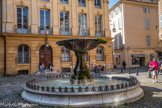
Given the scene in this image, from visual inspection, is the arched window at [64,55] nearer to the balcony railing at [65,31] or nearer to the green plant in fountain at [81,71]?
the balcony railing at [65,31]

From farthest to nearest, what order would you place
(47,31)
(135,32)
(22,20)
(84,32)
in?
1. (135,32)
2. (84,32)
3. (47,31)
4. (22,20)

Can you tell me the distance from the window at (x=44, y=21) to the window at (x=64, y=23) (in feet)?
6.00

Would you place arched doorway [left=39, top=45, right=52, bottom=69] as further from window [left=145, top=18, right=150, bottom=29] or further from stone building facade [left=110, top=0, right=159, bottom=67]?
window [left=145, top=18, right=150, bottom=29]

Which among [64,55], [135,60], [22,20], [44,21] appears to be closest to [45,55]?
[64,55]

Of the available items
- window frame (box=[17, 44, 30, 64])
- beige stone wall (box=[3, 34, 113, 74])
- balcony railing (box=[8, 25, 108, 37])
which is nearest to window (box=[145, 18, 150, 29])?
balcony railing (box=[8, 25, 108, 37])

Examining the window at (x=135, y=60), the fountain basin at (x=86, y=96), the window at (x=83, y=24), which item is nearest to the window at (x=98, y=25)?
the window at (x=83, y=24)

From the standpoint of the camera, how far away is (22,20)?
2016 cm

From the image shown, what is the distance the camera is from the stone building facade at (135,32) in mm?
28672

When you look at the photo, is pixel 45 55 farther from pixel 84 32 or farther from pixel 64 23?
pixel 84 32

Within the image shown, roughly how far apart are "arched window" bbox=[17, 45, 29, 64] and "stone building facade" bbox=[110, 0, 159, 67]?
1694 centimetres

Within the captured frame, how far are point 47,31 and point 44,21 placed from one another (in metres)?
1.75

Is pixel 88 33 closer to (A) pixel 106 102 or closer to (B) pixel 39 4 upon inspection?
(B) pixel 39 4

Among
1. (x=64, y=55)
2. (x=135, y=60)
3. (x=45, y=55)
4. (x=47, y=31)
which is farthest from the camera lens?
(x=135, y=60)

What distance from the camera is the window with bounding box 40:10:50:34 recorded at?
69.2ft
